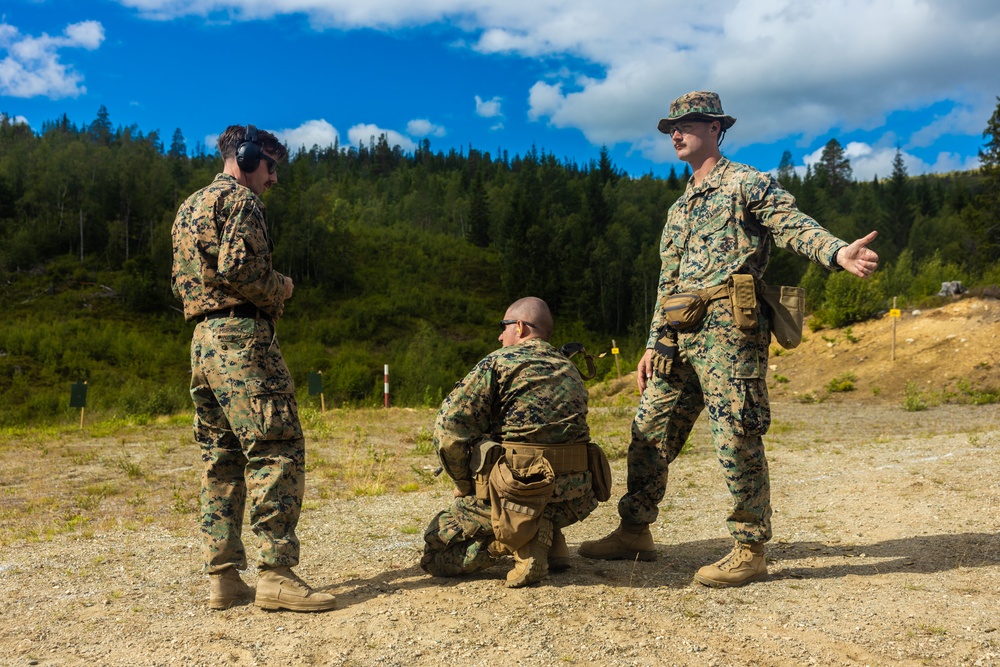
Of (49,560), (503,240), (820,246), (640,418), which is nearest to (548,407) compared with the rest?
(640,418)

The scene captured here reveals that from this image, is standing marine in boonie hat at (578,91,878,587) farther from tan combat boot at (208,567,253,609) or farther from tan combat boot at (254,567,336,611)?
tan combat boot at (208,567,253,609)

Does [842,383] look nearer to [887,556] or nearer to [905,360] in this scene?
[905,360]

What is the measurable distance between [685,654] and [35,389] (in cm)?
4922

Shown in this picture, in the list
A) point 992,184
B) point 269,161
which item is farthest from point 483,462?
point 992,184

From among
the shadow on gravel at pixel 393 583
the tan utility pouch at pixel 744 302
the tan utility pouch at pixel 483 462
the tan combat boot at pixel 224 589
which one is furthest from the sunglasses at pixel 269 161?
the tan utility pouch at pixel 744 302

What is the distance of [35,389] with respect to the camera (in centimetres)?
4362

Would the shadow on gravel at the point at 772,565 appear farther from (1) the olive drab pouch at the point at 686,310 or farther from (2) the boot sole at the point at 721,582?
(1) the olive drab pouch at the point at 686,310

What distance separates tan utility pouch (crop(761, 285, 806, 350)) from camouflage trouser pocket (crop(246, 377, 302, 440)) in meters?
2.61

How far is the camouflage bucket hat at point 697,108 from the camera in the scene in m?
4.35

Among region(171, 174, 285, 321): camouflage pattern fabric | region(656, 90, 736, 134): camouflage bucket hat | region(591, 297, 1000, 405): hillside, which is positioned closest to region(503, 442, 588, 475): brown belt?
region(171, 174, 285, 321): camouflage pattern fabric

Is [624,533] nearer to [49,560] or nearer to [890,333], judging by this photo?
[49,560]

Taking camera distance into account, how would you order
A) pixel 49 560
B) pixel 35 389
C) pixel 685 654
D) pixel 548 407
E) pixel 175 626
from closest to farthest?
pixel 685 654, pixel 175 626, pixel 548 407, pixel 49 560, pixel 35 389

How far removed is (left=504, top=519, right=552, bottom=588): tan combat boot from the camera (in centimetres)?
395

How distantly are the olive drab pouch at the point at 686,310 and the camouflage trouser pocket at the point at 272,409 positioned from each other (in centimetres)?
209
